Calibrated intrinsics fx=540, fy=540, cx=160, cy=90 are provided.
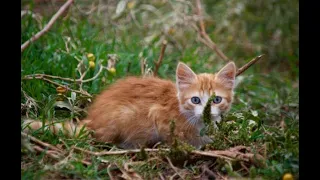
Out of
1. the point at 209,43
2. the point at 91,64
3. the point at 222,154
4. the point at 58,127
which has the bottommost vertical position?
the point at 222,154

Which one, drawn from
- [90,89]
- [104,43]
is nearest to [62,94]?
[90,89]

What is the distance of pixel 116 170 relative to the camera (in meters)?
3.98

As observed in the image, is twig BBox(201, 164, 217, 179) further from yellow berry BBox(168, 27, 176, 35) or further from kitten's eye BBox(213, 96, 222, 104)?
yellow berry BBox(168, 27, 176, 35)

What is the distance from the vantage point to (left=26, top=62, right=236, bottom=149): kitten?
14.9 feet

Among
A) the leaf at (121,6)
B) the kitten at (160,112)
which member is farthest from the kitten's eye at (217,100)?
the leaf at (121,6)

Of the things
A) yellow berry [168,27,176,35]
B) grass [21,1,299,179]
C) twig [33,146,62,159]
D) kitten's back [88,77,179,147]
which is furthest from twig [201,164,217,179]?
yellow berry [168,27,176,35]

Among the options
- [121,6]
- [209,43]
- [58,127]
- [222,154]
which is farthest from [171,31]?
[222,154]

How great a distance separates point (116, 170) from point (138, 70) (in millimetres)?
2215

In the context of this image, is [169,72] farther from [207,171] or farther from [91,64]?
[207,171]

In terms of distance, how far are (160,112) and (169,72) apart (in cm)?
193

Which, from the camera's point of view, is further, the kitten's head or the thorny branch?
the kitten's head

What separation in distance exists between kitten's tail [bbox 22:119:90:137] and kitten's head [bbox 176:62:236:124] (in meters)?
0.88

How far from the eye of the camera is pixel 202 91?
4531 mm

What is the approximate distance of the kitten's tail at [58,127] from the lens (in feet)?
14.4
